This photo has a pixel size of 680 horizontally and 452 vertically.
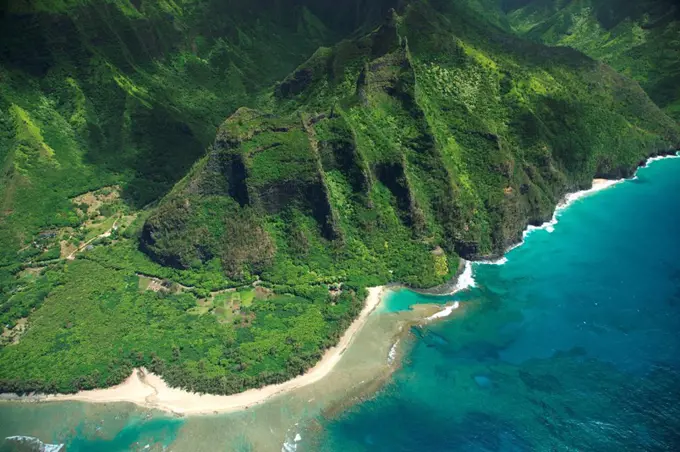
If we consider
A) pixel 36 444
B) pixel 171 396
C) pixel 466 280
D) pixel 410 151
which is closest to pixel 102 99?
pixel 410 151

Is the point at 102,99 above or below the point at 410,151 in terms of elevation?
above

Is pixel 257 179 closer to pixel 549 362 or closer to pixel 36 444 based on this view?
pixel 36 444

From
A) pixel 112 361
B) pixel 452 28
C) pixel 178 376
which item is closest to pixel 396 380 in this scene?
pixel 178 376

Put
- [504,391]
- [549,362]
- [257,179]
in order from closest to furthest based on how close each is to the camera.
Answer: [504,391] → [549,362] → [257,179]

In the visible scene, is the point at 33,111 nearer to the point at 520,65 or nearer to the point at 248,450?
the point at 248,450

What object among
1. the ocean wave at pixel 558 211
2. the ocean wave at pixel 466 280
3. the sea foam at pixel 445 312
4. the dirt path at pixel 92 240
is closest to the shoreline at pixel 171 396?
the sea foam at pixel 445 312
